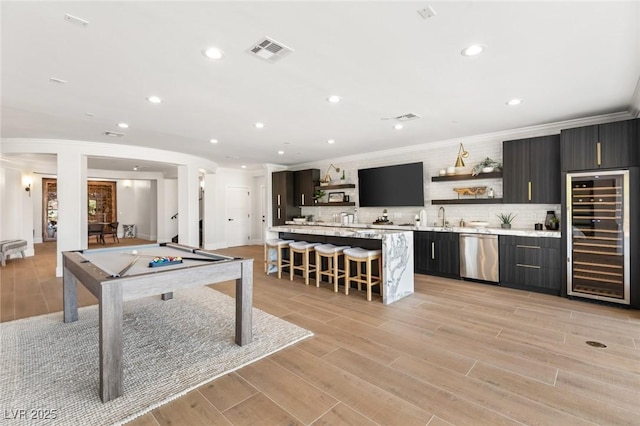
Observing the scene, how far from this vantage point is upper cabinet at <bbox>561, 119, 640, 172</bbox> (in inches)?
150

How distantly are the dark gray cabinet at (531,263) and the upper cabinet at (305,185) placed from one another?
4.72 meters

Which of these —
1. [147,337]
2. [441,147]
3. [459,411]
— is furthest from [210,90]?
[441,147]

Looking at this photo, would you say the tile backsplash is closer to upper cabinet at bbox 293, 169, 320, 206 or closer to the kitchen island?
upper cabinet at bbox 293, 169, 320, 206

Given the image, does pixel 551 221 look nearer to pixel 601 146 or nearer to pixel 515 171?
pixel 515 171

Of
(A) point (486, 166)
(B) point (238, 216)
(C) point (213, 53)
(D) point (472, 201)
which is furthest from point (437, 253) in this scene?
(B) point (238, 216)

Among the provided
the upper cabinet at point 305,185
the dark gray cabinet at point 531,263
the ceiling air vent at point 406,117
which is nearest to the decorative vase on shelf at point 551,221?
the dark gray cabinet at point 531,263

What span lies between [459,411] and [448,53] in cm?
273

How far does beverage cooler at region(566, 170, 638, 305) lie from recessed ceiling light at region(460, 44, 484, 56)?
2873 millimetres

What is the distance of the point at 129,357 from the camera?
2.64 meters

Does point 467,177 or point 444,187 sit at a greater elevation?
point 467,177

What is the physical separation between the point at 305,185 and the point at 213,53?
590 cm

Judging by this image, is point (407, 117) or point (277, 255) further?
point (277, 255)

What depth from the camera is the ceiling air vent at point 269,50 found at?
2412mm

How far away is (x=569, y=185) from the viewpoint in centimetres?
426
